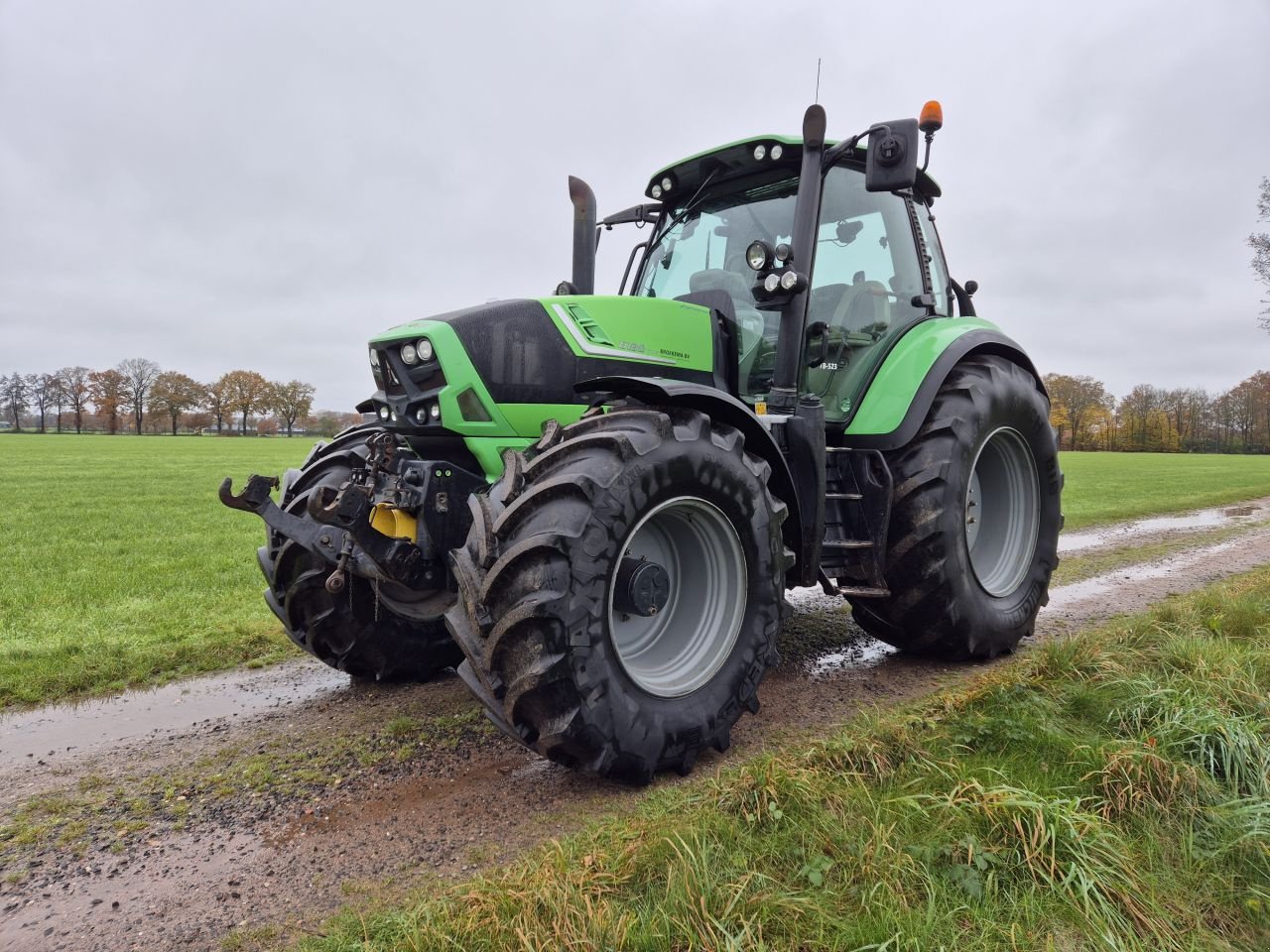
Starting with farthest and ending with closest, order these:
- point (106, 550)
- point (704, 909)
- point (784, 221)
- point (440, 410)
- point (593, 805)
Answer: point (106, 550) < point (784, 221) < point (440, 410) < point (593, 805) < point (704, 909)

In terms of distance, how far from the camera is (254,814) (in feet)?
9.57

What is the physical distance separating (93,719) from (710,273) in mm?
3863

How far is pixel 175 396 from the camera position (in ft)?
278

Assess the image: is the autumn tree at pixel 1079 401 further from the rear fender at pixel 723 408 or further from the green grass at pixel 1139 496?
the rear fender at pixel 723 408

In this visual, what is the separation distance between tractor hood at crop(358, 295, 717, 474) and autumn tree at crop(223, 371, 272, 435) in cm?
9070

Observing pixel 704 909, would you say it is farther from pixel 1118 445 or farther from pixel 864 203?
pixel 1118 445

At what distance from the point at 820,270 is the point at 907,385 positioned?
809 mm

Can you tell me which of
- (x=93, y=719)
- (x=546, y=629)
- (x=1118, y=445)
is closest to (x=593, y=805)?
(x=546, y=629)

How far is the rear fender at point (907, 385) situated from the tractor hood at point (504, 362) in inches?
49.5

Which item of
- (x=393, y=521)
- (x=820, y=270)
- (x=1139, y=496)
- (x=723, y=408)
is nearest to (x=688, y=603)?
(x=723, y=408)

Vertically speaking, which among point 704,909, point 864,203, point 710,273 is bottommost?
point 704,909

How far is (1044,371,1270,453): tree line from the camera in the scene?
7031 centimetres

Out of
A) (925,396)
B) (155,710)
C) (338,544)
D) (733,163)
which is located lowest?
(155,710)

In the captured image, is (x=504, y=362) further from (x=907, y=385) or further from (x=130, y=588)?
Result: (x=130, y=588)
